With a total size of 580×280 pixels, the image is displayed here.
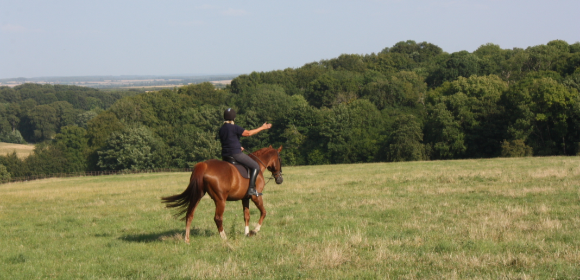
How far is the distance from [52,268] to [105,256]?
1.03m

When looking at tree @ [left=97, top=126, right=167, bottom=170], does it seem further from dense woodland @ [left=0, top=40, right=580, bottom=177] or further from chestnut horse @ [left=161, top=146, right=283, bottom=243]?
chestnut horse @ [left=161, top=146, right=283, bottom=243]

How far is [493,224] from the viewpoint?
11.0m

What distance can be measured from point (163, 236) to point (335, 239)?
4536 mm

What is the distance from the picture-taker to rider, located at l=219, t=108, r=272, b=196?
10656 mm

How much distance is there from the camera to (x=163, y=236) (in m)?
11.6

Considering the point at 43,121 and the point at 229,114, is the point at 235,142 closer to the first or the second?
the point at 229,114

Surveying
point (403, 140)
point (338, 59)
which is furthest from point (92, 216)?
point (338, 59)

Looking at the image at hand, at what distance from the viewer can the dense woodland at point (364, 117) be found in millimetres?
58844

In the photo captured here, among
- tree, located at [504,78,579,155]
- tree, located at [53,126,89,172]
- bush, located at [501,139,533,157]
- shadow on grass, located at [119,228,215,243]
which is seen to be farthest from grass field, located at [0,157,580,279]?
tree, located at [53,126,89,172]

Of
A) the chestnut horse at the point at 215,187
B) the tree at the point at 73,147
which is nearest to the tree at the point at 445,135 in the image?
the chestnut horse at the point at 215,187

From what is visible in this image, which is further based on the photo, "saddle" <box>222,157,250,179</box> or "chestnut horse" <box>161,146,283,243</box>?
"saddle" <box>222,157,250,179</box>

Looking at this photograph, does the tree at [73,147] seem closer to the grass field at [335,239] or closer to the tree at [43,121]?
the tree at [43,121]

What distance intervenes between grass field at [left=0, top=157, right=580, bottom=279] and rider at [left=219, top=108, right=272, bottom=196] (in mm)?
1486

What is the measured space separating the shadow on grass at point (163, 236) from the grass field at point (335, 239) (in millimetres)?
33
